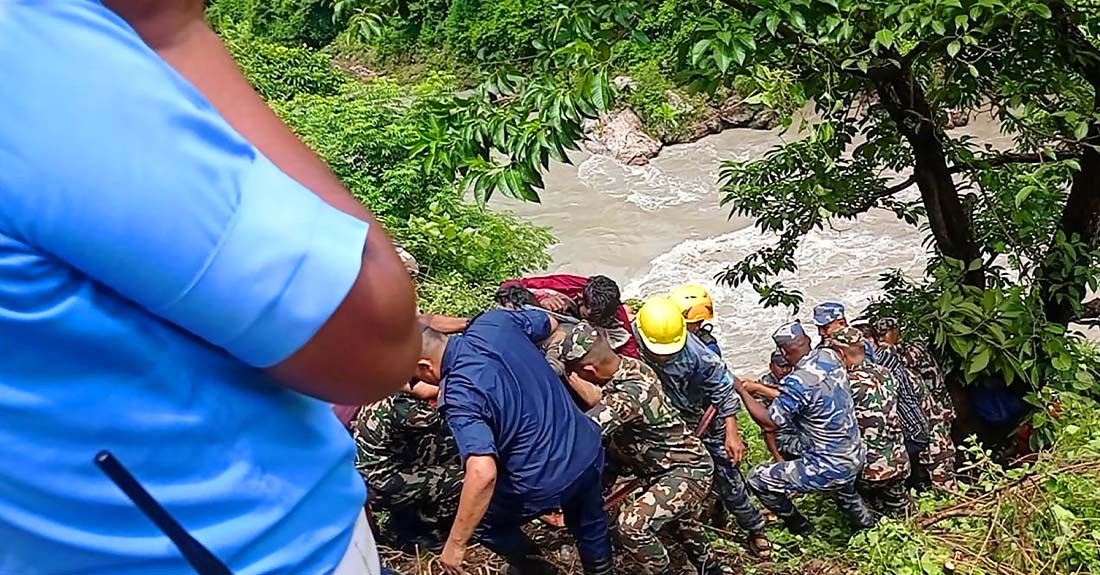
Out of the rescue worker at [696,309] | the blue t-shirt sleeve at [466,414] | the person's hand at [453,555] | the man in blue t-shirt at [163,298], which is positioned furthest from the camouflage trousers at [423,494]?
the man in blue t-shirt at [163,298]

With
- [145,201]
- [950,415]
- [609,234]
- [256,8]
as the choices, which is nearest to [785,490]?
[950,415]

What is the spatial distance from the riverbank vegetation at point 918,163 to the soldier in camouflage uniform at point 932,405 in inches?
4.7

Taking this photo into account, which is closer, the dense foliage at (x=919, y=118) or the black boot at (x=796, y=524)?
the dense foliage at (x=919, y=118)

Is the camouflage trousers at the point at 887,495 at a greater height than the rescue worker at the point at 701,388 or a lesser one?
lesser

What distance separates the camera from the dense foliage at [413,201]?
7.95 m

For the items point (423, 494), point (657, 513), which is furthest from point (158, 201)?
point (423, 494)

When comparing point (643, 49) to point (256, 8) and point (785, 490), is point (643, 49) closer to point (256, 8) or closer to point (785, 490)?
point (785, 490)

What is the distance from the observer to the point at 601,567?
4.29 metres

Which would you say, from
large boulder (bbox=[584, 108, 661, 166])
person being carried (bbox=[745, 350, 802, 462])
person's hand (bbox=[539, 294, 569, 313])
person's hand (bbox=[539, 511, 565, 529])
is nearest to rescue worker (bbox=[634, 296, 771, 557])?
person being carried (bbox=[745, 350, 802, 462])

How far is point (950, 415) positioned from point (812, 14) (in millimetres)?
2759

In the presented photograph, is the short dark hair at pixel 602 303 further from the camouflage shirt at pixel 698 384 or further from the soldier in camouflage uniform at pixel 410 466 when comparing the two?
the soldier in camouflage uniform at pixel 410 466

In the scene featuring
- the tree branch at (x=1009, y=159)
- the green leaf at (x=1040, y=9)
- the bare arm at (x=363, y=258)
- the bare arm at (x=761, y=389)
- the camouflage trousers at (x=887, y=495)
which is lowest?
the camouflage trousers at (x=887, y=495)

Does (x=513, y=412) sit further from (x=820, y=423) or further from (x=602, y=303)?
(x=820, y=423)

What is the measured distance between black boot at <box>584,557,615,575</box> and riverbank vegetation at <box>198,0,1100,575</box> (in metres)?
0.97
